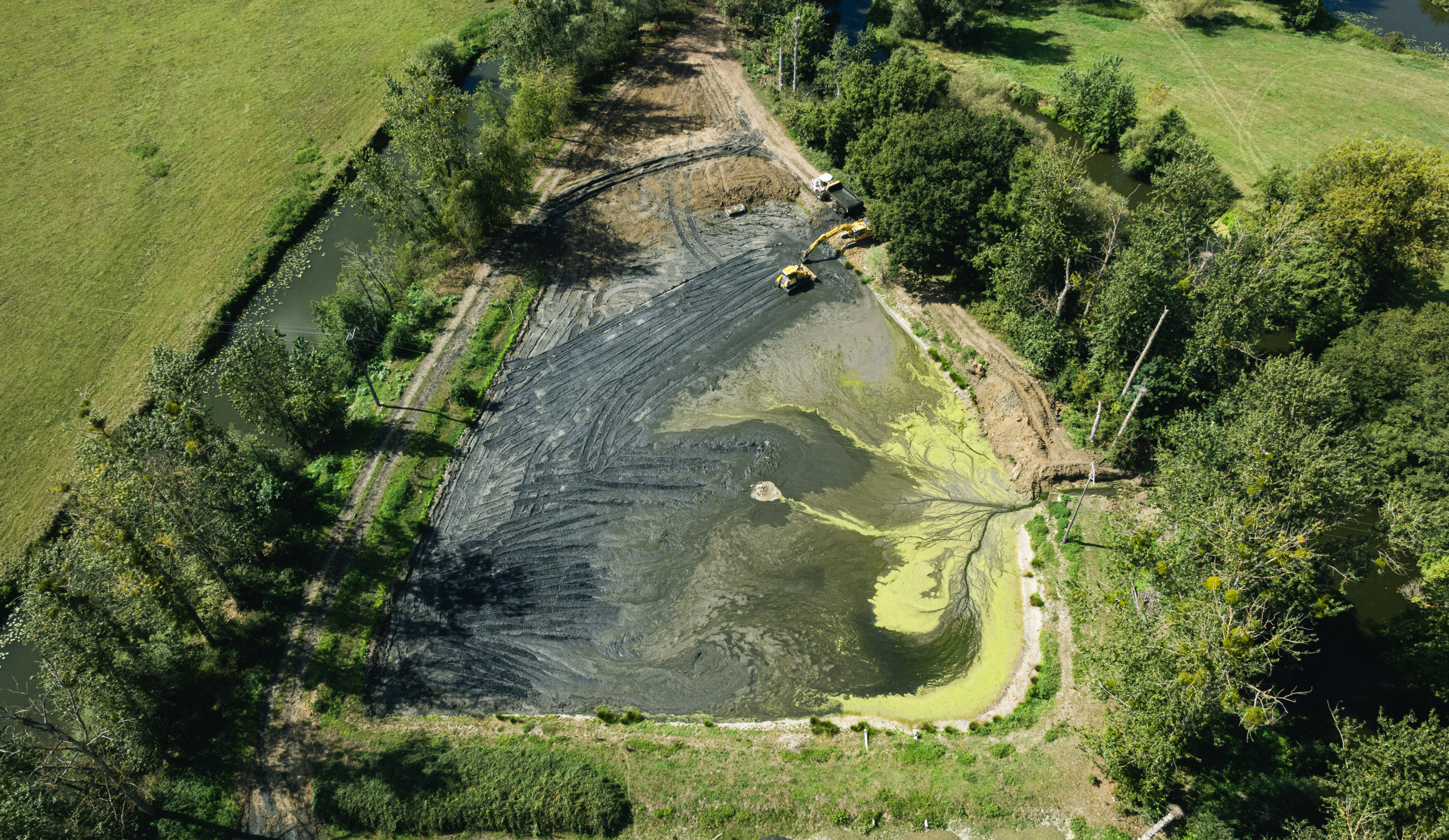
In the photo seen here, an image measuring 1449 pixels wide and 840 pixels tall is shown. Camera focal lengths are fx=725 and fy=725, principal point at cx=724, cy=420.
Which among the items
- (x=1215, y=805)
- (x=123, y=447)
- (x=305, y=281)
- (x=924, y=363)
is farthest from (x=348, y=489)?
(x=1215, y=805)

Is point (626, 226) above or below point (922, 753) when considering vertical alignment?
above

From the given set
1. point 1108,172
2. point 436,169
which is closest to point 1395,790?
point 1108,172

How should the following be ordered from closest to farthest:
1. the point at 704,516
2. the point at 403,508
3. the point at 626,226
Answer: the point at 704,516
the point at 403,508
the point at 626,226

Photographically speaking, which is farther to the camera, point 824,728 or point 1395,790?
point 824,728

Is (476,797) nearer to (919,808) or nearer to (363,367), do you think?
(919,808)

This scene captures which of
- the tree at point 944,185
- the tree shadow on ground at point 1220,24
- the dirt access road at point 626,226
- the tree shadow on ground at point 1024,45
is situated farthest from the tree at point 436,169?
the tree shadow on ground at point 1220,24

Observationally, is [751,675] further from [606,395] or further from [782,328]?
[782,328]
